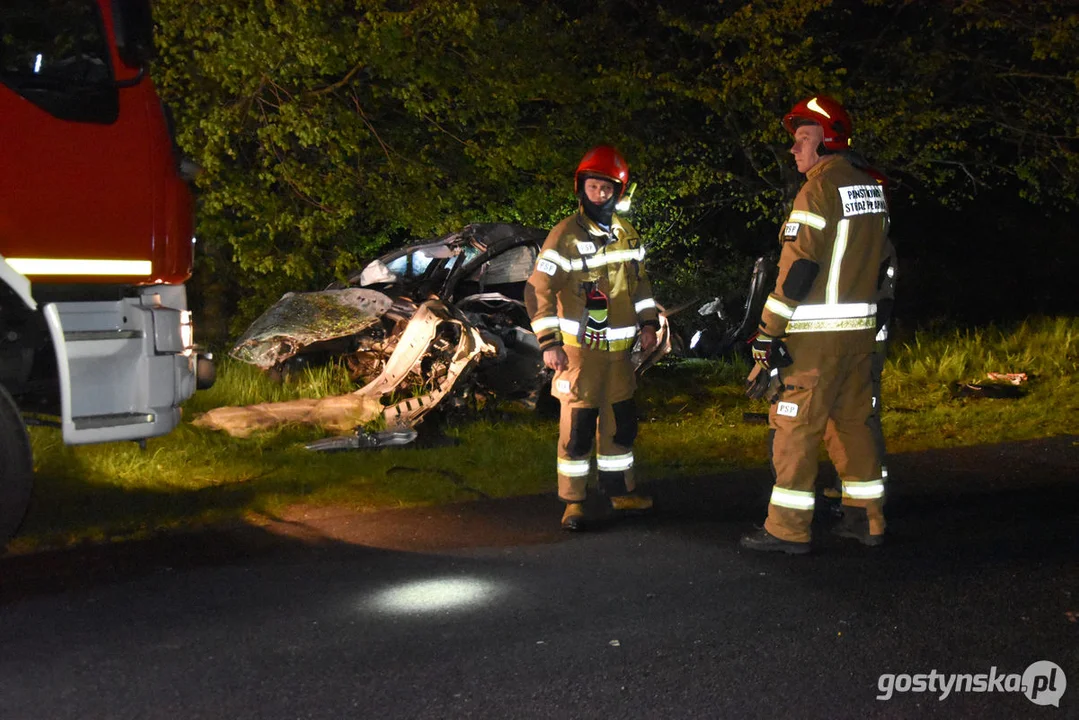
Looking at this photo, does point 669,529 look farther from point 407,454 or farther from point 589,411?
point 407,454

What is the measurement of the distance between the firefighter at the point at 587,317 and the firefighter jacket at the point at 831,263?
39.4 inches

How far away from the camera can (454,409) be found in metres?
9.15

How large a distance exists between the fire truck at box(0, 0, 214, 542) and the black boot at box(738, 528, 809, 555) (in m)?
2.97

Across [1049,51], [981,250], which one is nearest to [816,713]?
[1049,51]

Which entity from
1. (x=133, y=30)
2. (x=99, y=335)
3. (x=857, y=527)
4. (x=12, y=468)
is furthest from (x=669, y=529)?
(x=133, y=30)

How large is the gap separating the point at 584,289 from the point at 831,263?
1340mm

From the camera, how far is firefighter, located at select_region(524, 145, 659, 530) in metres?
5.97

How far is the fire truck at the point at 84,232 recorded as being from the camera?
516 cm

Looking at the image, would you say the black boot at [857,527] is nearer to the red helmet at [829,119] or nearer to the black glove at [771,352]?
the black glove at [771,352]

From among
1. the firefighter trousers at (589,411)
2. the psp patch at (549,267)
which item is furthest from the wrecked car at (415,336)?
the psp patch at (549,267)

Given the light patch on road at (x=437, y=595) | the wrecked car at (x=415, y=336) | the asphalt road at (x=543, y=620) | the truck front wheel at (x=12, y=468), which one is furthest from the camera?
the wrecked car at (x=415, y=336)

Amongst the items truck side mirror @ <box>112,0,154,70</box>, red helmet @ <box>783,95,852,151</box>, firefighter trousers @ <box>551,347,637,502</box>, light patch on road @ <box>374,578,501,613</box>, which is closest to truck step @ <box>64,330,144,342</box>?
truck side mirror @ <box>112,0,154,70</box>

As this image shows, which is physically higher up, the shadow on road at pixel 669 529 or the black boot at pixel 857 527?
the black boot at pixel 857 527

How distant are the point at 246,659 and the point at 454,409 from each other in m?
5.17
